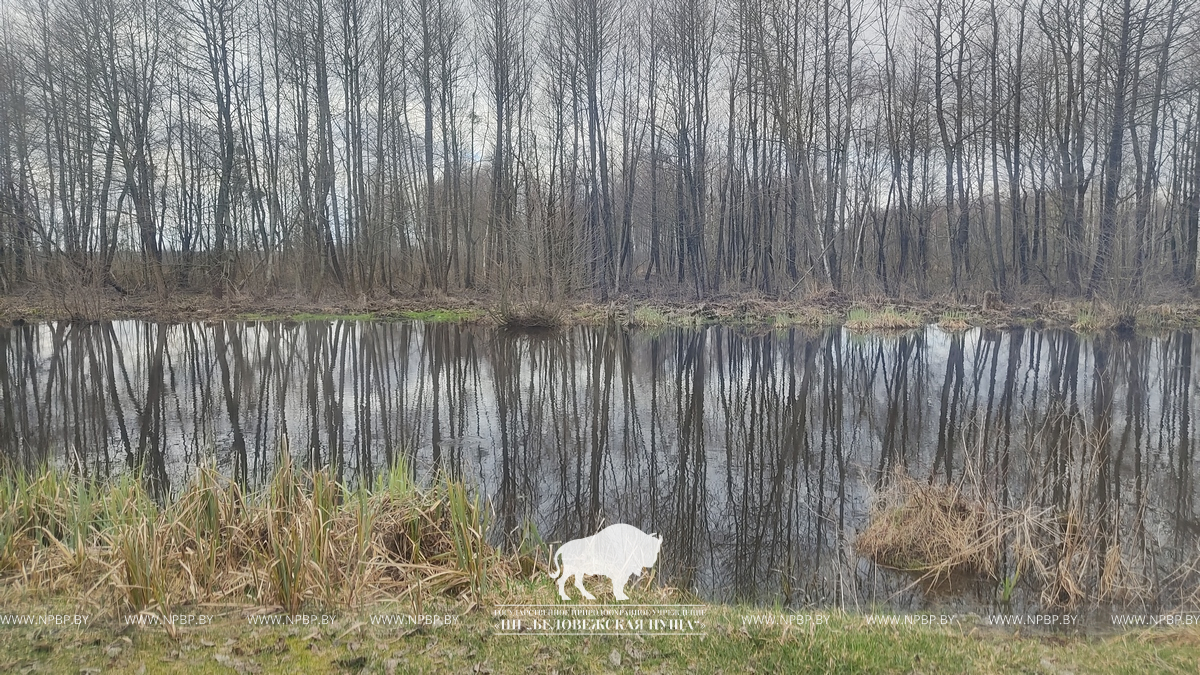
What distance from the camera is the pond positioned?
474 cm

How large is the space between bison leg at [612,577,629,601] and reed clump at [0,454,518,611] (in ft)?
2.12

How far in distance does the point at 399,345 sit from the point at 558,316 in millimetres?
4408

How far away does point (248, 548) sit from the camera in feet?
12.1

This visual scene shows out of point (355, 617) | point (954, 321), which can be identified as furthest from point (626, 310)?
point (355, 617)

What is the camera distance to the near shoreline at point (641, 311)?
18.0 meters

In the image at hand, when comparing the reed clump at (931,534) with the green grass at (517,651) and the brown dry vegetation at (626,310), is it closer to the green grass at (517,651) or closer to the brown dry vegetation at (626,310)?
the green grass at (517,651)

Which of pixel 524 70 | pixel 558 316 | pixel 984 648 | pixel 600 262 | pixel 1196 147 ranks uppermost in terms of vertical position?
pixel 524 70

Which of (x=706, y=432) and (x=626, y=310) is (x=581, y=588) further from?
(x=626, y=310)

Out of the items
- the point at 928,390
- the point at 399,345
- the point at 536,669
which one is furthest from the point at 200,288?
the point at 536,669

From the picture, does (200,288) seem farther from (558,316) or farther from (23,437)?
(23,437)

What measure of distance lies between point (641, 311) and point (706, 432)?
43.6 feet

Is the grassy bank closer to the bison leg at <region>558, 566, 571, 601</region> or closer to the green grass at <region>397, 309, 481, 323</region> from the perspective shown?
the bison leg at <region>558, 566, 571, 601</region>

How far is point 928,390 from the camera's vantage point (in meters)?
10.4

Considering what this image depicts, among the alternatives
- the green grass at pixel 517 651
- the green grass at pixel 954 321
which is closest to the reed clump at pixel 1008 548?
the green grass at pixel 517 651
